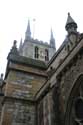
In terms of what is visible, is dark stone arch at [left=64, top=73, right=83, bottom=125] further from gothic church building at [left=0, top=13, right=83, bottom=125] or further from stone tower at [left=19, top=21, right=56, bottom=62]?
stone tower at [left=19, top=21, right=56, bottom=62]

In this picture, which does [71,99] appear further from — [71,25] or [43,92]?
[71,25]

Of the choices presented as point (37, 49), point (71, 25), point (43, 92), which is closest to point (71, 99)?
point (43, 92)

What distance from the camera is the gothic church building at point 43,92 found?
7.27 meters

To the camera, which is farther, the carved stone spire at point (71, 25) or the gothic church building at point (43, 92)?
the carved stone spire at point (71, 25)

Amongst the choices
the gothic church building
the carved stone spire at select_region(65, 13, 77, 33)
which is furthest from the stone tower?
the gothic church building

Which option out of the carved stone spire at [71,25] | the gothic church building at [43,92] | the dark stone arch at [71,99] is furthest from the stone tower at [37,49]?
the dark stone arch at [71,99]

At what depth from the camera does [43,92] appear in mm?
9750

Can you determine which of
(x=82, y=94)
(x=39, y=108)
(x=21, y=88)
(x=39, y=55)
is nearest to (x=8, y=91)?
(x=21, y=88)

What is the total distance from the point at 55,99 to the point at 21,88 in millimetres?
3639

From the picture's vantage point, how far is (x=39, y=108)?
10.5 meters

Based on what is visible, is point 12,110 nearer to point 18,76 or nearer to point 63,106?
point 18,76

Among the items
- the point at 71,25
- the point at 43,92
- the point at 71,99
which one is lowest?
the point at 71,99

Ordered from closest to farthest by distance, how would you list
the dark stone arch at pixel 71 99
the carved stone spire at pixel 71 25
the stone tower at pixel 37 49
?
the dark stone arch at pixel 71 99, the carved stone spire at pixel 71 25, the stone tower at pixel 37 49

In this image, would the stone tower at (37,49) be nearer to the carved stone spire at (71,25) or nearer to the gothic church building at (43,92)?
the carved stone spire at (71,25)
